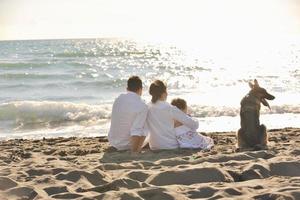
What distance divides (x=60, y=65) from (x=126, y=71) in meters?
5.22

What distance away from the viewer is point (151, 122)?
731 cm

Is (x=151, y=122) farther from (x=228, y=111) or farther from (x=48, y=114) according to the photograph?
(x=48, y=114)

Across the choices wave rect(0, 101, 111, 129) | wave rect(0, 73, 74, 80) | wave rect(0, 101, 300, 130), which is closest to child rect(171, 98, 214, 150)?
wave rect(0, 101, 300, 130)

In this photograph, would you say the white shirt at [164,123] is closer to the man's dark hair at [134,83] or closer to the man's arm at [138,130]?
the man's arm at [138,130]

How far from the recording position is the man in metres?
7.21

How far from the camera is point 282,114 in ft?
45.0

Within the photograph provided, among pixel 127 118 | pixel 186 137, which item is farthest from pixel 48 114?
pixel 186 137

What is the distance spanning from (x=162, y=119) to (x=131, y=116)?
0.47 metres

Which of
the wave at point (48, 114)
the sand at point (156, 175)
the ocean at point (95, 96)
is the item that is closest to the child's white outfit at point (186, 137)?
the sand at point (156, 175)

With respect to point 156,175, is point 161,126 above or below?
above

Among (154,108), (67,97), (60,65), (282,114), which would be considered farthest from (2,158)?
(60,65)

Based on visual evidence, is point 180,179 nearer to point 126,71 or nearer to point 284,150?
point 284,150

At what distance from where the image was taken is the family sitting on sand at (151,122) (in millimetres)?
7211

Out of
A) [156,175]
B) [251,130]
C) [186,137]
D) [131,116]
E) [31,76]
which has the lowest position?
[156,175]
